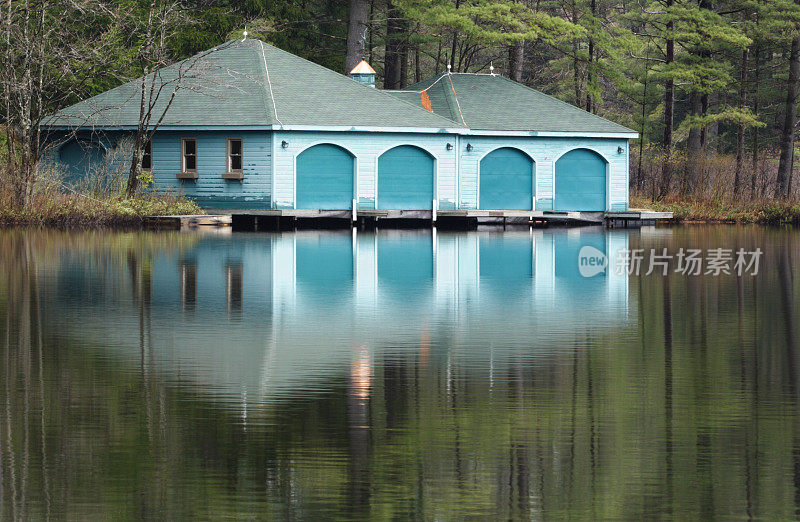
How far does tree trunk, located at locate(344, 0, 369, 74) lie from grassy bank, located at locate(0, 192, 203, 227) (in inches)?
652

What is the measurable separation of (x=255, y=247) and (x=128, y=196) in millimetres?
11870

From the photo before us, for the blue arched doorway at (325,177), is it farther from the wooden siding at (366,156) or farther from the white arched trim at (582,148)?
the white arched trim at (582,148)

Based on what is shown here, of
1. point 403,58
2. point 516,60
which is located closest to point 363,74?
point 516,60

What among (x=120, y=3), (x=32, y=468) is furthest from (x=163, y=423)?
(x=120, y=3)

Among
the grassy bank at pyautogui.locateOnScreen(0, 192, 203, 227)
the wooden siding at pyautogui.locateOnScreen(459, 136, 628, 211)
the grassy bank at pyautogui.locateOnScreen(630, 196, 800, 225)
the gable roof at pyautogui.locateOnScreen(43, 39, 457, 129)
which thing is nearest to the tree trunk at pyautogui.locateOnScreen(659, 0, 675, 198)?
the grassy bank at pyautogui.locateOnScreen(630, 196, 800, 225)

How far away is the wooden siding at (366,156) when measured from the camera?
42.8m

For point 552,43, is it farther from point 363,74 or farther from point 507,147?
point 363,74

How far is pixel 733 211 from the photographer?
50.5m

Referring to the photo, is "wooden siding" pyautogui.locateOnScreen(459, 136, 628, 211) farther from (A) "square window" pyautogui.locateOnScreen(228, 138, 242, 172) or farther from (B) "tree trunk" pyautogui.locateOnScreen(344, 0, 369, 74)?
(B) "tree trunk" pyautogui.locateOnScreen(344, 0, 369, 74)

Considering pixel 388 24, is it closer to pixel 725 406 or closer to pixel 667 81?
pixel 667 81

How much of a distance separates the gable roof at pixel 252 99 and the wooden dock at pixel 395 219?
323 cm

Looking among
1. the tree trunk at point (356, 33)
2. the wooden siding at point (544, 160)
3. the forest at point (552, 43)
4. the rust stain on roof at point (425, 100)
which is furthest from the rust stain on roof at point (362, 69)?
the wooden siding at point (544, 160)

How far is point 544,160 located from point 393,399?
3805 cm

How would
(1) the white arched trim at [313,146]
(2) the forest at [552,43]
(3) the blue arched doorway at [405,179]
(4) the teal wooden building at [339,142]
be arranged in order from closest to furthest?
(1) the white arched trim at [313,146]
(4) the teal wooden building at [339,142]
(3) the blue arched doorway at [405,179]
(2) the forest at [552,43]
